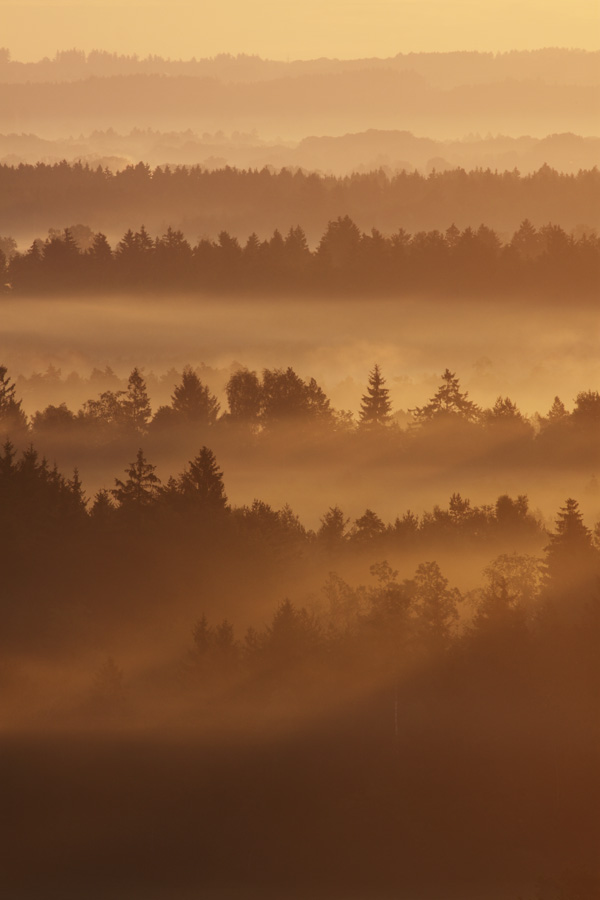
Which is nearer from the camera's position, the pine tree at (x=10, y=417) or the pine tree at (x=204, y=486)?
the pine tree at (x=204, y=486)

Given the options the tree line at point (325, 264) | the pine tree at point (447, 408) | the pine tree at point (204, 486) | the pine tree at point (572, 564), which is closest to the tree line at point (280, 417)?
the pine tree at point (447, 408)

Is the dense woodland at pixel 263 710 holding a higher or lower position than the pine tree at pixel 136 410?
lower

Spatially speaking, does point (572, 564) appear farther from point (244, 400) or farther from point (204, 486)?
point (244, 400)

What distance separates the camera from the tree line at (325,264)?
6826 inches

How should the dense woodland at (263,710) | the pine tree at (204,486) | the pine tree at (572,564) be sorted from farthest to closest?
the pine tree at (572,564) → the pine tree at (204,486) → the dense woodland at (263,710)

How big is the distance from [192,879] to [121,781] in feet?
29.3

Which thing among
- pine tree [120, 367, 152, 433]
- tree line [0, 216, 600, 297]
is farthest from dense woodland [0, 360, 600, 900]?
tree line [0, 216, 600, 297]

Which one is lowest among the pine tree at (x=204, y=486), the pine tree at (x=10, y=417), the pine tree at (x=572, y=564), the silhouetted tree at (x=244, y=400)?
the pine tree at (x=572, y=564)

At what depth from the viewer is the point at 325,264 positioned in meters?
175

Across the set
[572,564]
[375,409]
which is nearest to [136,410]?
[375,409]

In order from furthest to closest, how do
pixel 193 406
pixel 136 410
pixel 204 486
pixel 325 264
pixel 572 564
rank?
pixel 325 264, pixel 136 410, pixel 193 406, pixel 572 564, pixel 204 486

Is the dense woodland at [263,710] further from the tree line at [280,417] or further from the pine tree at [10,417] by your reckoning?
the tree line at [280,417]

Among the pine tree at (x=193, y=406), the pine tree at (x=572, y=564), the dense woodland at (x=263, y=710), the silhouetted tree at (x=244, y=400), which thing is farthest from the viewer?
the silhouetted tree at (x=244, y=400)

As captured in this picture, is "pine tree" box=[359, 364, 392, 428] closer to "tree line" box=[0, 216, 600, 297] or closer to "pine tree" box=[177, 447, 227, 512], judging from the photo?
"tree line" box=[0, 216, 600, 297]
